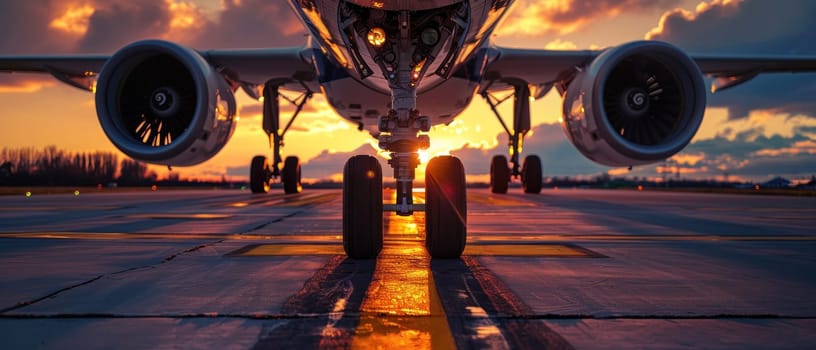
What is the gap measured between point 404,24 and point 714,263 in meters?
2.80

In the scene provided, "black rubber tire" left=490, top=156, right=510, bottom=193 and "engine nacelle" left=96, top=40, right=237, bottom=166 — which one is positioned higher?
"engine nacelle" left=96, top=40, right=237, bottom=166

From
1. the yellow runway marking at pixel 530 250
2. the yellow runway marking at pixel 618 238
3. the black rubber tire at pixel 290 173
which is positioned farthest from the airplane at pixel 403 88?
the yellow runway marking at pixel 618 238

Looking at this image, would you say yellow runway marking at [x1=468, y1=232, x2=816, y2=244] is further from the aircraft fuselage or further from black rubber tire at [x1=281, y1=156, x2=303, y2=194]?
black rubber tire at [x1=281, y1=156, x2=303, y2=194]

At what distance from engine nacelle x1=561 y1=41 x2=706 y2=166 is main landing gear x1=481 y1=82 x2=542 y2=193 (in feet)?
12.6

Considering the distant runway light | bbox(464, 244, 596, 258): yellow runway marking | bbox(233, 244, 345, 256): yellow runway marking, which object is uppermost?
the distant runway light

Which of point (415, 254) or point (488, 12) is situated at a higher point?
point (488, 12)

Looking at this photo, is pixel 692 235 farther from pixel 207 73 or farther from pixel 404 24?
pixel 207 73

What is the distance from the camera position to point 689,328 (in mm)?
2428

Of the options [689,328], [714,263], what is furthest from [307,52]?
[689,328]

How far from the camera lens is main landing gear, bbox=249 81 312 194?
14.1 meters

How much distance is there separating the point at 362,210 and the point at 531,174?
44.9 feet

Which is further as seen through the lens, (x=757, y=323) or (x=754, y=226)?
(x=754, y=226)

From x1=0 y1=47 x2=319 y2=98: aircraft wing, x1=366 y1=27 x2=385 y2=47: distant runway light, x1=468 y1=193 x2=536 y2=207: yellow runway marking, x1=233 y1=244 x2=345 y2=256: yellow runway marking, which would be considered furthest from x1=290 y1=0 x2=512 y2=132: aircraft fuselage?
x1=468 y1=193 x2=536 y2=207: yellow runway marking

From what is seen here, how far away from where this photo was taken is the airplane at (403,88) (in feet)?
14.8
